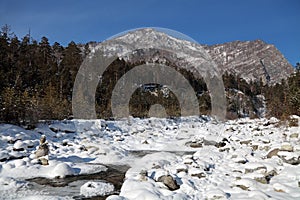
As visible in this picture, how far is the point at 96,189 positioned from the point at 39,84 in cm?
2658

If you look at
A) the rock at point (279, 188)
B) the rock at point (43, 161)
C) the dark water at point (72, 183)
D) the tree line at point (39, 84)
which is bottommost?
the dark water at point (72, 183)

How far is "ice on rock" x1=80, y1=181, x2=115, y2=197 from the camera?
20.2 feet

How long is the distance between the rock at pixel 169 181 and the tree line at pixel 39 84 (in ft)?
35.7

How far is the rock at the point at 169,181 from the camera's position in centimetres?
609

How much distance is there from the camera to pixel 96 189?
638 cm

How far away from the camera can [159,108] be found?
4028 centimetres

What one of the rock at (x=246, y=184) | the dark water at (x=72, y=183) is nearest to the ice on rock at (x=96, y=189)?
the dark water at (x=72, y=183)

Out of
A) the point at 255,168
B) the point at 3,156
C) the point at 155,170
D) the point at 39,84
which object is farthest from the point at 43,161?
the point at 39,84

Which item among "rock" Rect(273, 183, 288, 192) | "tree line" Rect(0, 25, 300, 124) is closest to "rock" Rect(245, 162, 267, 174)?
"rock" Rect(273, 183, 288, 192)

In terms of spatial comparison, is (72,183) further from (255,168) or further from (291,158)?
(291,158)

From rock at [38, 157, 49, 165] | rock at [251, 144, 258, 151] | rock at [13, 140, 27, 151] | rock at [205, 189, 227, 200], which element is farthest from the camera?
rock at [251, 144, 258, 151]

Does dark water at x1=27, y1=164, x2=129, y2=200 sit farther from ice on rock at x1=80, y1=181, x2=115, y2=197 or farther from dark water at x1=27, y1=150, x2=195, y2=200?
ice on rock at x1=80, y1=181, x2=115, y2=197

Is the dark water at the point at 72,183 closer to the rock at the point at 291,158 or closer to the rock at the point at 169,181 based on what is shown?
the rock at the point at 169,181

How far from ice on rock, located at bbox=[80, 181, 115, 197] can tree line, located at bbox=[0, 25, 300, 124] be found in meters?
9.56
